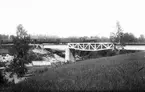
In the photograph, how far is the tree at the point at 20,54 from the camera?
2556 cm

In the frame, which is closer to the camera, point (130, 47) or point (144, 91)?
point (144, 91)

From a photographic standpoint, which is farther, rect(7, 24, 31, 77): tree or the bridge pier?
→ the bridge pier

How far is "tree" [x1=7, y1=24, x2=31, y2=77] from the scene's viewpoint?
83.9 ft

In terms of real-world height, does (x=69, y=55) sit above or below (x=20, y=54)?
below

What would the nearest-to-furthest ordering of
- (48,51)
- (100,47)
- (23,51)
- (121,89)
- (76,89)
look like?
1. (121,89)
2. (76,89)
3. (23,51)
4. (100,47)
5. (48,51)

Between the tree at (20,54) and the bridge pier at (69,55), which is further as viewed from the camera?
the bridge pier at (69,55)

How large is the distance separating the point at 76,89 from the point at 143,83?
2875mm

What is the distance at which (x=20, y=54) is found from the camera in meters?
27.2

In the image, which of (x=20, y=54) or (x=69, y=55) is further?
(x=69, y=55)

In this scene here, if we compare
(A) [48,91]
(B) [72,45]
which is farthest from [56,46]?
(A) [48,91]

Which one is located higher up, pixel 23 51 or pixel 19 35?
pixel 19 35

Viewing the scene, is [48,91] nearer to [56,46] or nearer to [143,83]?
[143,83]

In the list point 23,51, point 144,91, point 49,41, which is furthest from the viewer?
point 49,41

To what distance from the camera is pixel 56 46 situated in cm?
5644
